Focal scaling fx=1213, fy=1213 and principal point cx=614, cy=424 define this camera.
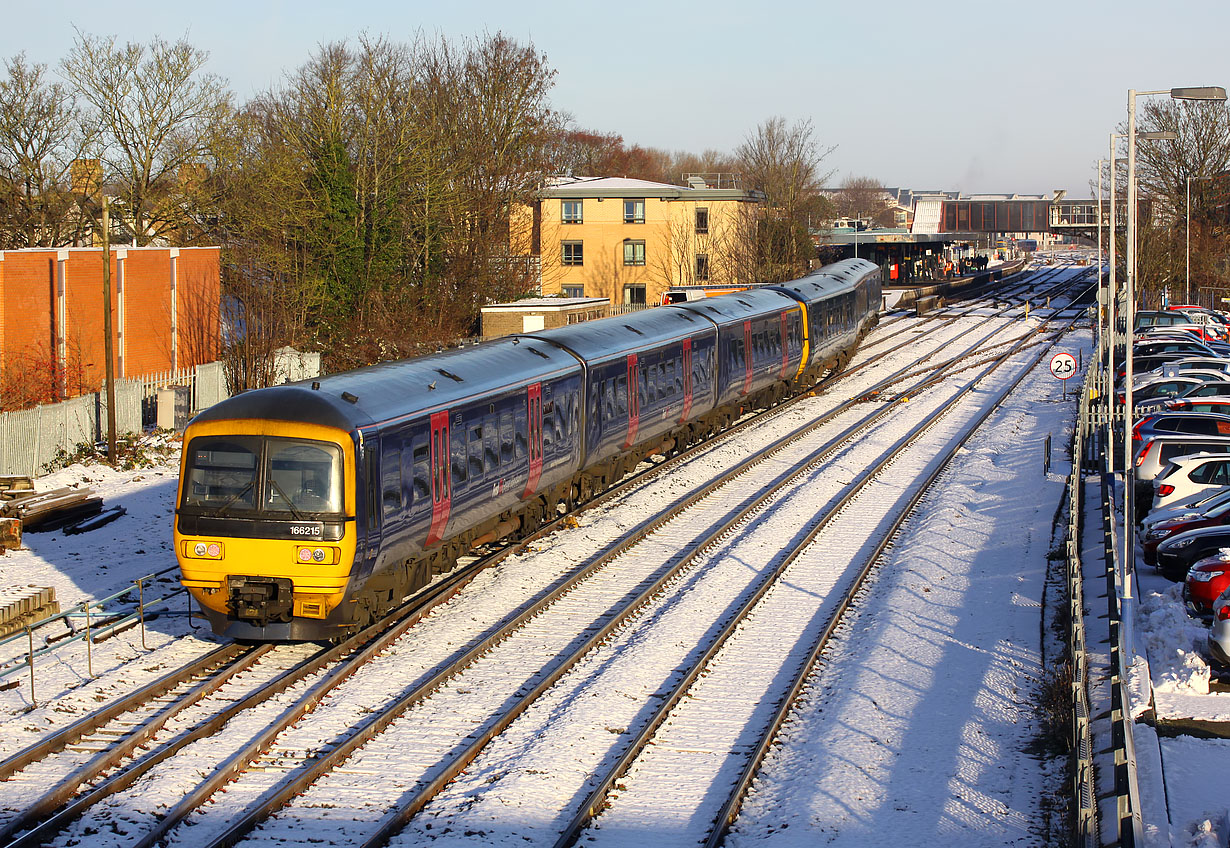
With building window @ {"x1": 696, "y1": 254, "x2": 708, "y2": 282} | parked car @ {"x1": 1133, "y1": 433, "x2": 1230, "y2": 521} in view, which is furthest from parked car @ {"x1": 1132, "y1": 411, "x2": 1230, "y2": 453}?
building window @ {"x1": 696, "y1": 254, "x2": 708, "y2": 282}

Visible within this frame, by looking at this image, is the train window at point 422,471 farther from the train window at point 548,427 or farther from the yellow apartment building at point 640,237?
the yellow apartment building at point 640,237

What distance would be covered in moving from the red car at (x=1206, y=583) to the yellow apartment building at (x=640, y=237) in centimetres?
4696

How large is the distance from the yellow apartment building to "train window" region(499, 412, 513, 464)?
44765 mm

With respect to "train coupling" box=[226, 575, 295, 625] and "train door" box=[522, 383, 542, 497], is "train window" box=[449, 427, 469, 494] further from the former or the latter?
"train coupling" box=[226, 575, 295, 625]

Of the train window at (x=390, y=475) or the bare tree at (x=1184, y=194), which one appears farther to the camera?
the bare tree at (x=1184, y=194)

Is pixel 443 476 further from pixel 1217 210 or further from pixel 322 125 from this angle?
pixel 1217 210

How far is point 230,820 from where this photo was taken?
30.8 feet

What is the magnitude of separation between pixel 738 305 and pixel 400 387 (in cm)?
1662

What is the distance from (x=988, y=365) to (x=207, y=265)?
1038 inches

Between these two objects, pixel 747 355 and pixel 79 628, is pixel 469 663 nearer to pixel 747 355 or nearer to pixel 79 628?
pixel 79 628

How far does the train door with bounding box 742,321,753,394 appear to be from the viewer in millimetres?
29016

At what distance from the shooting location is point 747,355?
29.2m

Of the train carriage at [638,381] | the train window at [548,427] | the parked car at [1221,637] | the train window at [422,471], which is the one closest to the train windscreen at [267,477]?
the train window at [422,471]

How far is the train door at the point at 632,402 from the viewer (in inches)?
866
